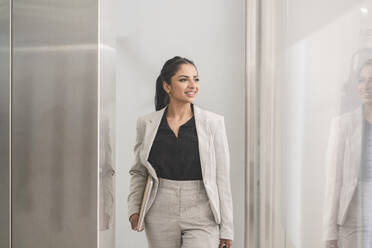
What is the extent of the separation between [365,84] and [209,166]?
72 centimetres

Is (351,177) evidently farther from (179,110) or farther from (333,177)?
(179,110)

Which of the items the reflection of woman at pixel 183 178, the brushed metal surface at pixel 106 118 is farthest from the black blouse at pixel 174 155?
the brushed metal surface at pixel 106 118

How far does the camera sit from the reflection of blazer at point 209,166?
1068mm

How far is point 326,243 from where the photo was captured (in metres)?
0.53

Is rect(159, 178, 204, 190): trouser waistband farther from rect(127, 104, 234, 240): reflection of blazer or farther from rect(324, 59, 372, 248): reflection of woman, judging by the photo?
rect(324, 59, 372, 248): reflection of woman

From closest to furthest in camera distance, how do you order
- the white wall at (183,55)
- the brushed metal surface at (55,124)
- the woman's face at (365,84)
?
the woman's face at (365,84) < the brushed metal surface at (55,124) < the white wall at (183,55)

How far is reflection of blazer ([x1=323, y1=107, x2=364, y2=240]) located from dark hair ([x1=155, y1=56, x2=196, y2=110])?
25.7 inches

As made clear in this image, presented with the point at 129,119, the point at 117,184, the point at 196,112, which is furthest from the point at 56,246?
the point at 196,112

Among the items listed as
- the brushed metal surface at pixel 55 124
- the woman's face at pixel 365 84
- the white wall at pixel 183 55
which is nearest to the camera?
the woman's face at pixel 365 84

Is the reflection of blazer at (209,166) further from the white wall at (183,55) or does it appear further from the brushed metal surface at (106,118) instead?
the brushed metal surface at (106,118)

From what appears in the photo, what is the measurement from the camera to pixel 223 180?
1.08 meters

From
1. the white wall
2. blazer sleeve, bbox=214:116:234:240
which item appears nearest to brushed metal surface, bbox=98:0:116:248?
the white wall

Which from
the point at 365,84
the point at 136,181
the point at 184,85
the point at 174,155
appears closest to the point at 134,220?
the point at 136,181

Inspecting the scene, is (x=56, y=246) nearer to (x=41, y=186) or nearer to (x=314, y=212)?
(x=41, y=186)
